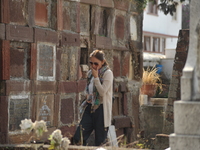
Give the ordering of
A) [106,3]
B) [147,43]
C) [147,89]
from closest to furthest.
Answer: [106,3] < [147,89] < [147,43]

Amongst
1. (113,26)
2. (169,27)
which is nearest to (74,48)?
(113,26)

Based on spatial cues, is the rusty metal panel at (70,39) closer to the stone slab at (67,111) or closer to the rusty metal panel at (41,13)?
the rusty metal panel at (41,13)

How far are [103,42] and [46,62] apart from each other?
183 centimetres

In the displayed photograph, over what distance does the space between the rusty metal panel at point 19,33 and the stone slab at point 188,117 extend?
346cm

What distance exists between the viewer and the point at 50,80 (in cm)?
848

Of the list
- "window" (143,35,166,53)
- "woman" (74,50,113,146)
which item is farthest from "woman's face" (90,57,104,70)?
"window" (143,35,166,53)

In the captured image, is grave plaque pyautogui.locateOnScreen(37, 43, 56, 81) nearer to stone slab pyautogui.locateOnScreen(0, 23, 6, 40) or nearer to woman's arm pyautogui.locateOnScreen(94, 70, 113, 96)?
stone slab pyautogui.locateOnScreen(0, 23, 6, 40)

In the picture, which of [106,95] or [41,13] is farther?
[41,13]

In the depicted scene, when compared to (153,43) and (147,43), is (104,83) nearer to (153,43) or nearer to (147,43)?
(147,43)

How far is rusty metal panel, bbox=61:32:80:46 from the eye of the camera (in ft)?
28.7

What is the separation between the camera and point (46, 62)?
Result: 27.5ft

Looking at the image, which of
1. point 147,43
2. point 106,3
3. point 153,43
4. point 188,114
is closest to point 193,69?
point 188,114

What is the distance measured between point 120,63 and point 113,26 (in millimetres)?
829

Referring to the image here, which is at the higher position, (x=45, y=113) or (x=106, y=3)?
(x=106, y=3)
